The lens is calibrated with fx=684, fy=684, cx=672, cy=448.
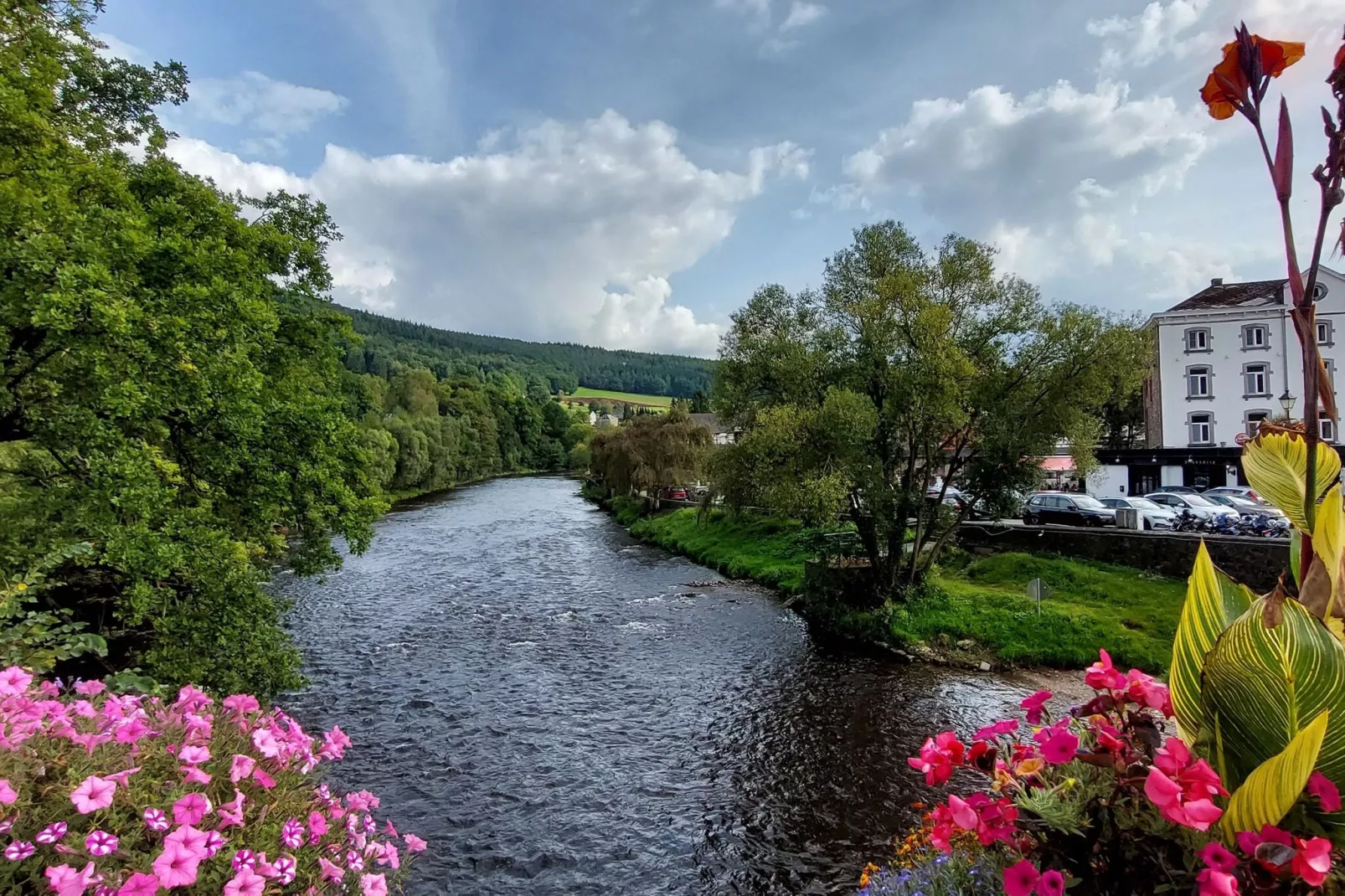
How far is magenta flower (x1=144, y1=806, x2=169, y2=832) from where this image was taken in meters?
2.33

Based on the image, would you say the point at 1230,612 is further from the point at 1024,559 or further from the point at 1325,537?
the point at 1024,559

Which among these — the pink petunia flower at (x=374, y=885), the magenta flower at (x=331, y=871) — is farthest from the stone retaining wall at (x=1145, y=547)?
the magenta flower at (x=331, y=871)

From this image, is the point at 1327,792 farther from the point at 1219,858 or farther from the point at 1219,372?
the point at 1219,372

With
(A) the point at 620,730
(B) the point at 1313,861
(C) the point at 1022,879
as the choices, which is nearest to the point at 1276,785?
(B) the point at 1313,861

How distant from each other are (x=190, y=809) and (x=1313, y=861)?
3164 mm

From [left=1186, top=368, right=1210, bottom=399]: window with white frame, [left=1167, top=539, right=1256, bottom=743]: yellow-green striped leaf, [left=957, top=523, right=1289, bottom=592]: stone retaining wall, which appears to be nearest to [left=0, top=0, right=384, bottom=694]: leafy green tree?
[left=1167, top=539, right=1256, bottom=743]: yellow-green striped leaf

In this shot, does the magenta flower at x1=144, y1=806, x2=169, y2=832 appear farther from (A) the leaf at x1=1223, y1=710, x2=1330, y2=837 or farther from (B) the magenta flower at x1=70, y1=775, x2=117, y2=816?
(A) the leaf at x1=1223, y1=710, x2=1330, y2=837

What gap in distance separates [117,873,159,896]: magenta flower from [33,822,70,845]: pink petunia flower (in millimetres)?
272

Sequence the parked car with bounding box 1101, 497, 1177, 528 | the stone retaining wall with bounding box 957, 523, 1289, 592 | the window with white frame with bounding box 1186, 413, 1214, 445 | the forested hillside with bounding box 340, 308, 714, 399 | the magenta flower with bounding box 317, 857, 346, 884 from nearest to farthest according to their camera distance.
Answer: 1. the magenta flower with bounding box 317, 857, 346, 884
2. the stone retaining wall with bounding box 957, 523, 1289, 592
3. the parked car with bounding box 1101, 497, 1177, 528
4. the window with white frame with bounding box 1186, 413, 1214, 445
5. the forested hillside with bounding box 340, 308, 714, 399

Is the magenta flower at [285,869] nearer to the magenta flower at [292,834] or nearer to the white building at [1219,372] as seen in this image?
the magenta flower at [292,834]

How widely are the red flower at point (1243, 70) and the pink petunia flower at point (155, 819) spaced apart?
388 cm

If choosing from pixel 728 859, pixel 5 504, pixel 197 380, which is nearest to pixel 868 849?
pixel 728 859

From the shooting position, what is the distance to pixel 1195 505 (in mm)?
25281

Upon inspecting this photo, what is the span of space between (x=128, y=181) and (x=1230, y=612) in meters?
13.9
